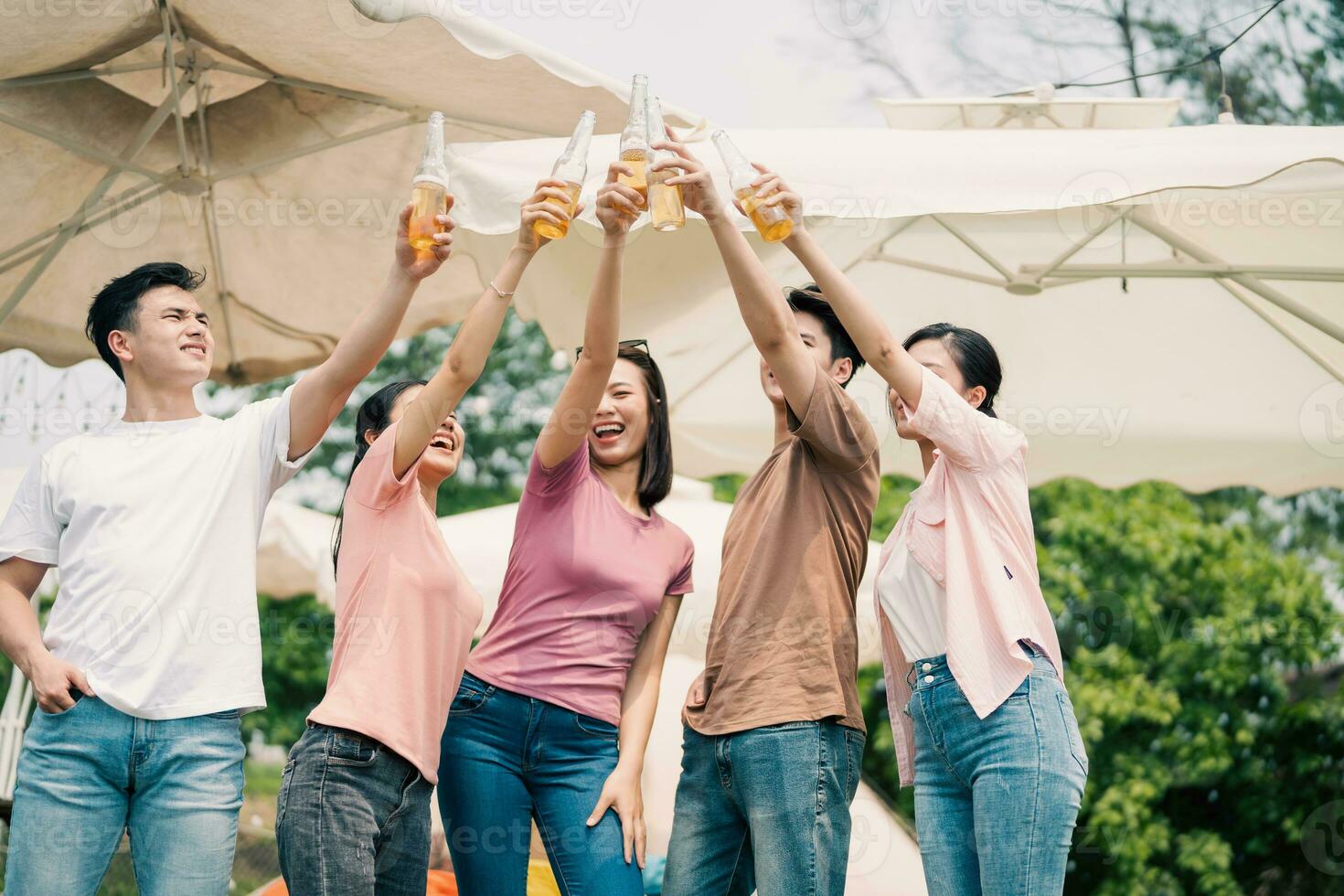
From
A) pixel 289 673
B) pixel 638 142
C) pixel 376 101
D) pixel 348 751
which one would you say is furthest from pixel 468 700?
pixel 289 673

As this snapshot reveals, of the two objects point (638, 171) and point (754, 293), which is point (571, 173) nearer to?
point (638, 171)

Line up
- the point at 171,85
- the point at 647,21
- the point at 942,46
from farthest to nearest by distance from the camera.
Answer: the point at 942,46, the point at 647,21, the point at 171,85

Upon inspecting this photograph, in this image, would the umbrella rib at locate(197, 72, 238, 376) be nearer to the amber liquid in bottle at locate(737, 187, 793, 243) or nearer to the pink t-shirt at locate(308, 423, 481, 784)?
the pink t-shirt at locate(308, 423, 481, 784)

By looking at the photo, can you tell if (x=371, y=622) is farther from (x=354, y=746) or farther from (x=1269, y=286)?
(x=1269, y=286)

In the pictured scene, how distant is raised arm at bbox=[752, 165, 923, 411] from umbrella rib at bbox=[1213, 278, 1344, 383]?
2381 mm

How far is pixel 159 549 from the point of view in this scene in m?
2.61

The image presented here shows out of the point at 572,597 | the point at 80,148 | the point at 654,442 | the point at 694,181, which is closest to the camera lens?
the point at 694,181

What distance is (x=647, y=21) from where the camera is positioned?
1204 centimetres

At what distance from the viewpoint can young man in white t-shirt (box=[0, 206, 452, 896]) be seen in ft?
8.04

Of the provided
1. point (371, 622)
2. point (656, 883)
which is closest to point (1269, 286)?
Result: point (656, 883)

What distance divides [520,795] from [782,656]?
0.66 meters

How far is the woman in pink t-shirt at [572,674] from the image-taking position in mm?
2721

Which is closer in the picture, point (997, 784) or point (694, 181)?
point (997, 784)

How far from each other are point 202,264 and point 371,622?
267 centimetres
